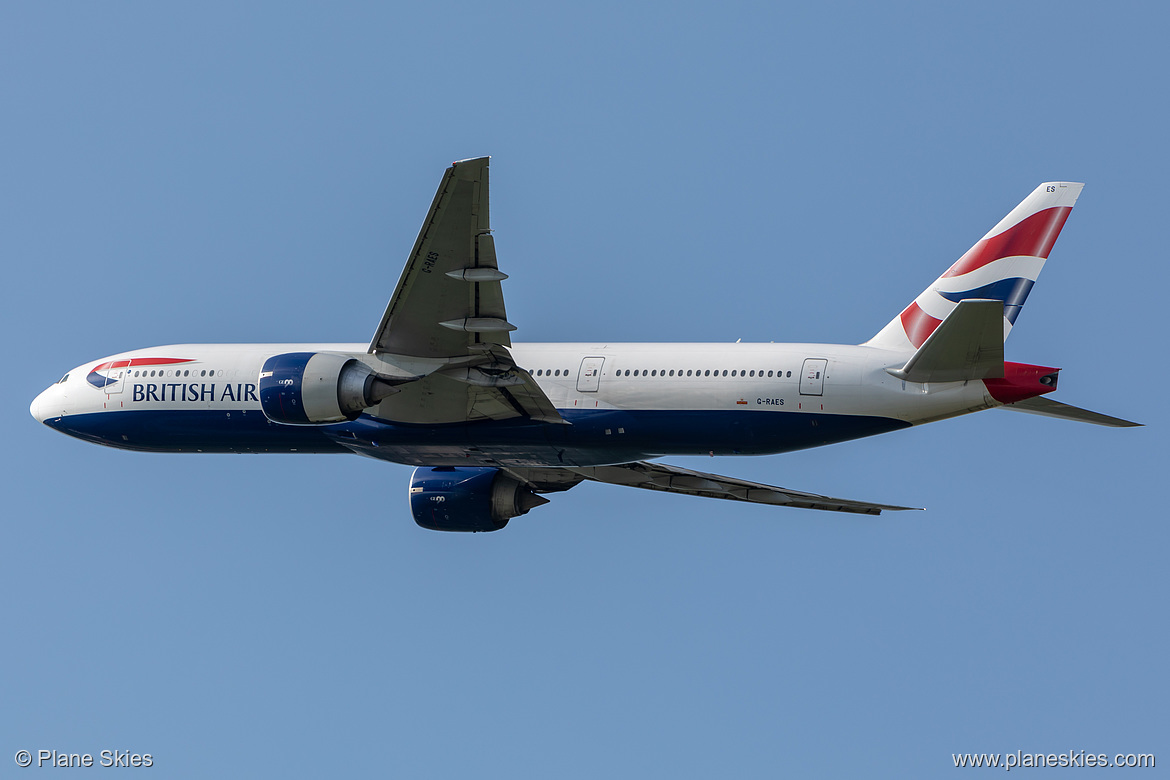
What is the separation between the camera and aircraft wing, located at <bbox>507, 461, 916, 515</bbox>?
3791cm

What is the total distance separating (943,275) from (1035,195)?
8.97 ft

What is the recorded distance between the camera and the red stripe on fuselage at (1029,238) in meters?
32.0

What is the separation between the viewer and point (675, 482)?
3888cm

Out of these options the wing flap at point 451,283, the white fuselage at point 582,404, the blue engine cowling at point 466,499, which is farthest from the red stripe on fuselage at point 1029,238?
the blue engine cowling at point 466,499

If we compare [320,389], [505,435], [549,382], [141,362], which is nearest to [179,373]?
[141,362]

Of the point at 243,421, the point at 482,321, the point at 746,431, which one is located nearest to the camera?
the point at 482,321

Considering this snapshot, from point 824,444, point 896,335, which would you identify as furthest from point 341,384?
point 896,335

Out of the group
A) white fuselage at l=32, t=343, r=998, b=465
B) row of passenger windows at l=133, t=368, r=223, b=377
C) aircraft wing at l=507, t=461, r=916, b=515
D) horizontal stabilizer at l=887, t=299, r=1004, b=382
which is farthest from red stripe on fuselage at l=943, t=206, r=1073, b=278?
row of passenger windows at l=133, t=368, r=223, b=377

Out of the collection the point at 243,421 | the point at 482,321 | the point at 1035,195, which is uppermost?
the point at 1035,195

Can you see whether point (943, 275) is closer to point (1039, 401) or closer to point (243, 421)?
point (1039, 401)

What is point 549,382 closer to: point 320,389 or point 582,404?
point 582,404

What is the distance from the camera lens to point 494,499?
3816 centimetres

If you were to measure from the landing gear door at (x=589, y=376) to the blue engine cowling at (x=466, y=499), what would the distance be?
20.1ft

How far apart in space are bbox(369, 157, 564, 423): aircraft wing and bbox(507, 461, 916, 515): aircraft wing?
5489mm
